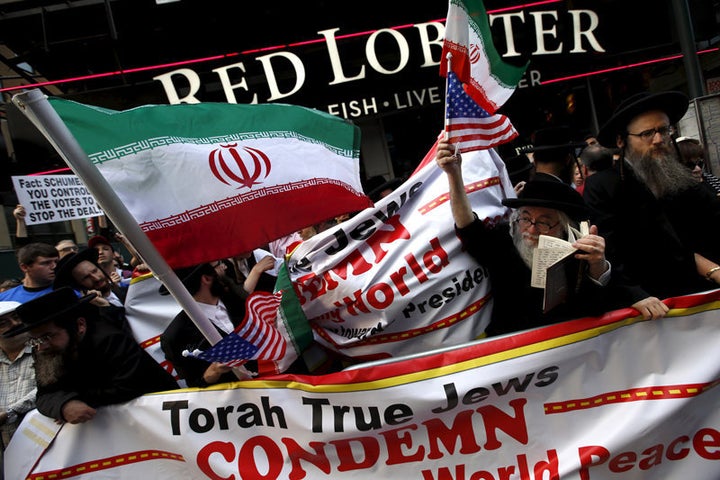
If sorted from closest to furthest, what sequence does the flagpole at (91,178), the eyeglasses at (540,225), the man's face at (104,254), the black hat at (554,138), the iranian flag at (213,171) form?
the flagpole at (91,178), the iranian flag at (213,171), the eyeglasses at (540,225), the black hat at (554,138), the man's face at (104,254)

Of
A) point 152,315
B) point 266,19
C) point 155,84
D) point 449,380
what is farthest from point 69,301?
point 266,19

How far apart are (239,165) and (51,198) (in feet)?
17.4

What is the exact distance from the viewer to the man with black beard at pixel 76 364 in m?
2.75

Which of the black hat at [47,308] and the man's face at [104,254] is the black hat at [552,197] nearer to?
the black hat at [47,308]

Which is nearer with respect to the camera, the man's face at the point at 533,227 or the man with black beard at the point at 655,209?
the man's face at the point at 533,227

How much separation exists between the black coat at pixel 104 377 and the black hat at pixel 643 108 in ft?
10.0

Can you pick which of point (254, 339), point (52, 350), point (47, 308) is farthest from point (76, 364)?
point (254, 339)

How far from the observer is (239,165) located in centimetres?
241

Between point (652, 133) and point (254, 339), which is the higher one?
point (652, 133)

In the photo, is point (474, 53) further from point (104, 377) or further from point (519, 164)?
point (519, 164)

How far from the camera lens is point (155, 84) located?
10.7 meters

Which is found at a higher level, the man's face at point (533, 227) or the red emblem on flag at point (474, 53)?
the red emblem on flag at point (474, 53)

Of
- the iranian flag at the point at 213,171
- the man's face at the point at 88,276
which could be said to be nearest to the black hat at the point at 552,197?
the iranian flag at the point at 213,171

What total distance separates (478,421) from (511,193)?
1.39 meters
